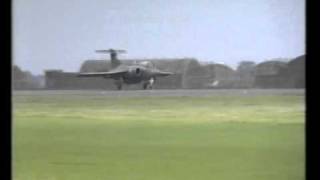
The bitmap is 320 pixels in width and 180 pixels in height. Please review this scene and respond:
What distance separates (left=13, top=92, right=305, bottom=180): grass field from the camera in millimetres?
1606

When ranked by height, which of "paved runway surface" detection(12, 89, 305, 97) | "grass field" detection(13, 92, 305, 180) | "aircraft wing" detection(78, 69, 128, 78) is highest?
"aircraft wing" detection(78, 69, 128, 78)

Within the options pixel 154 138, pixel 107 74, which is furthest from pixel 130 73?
pixel 154 138

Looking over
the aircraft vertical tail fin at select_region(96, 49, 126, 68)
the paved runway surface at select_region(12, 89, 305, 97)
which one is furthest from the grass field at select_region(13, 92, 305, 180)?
the aircraft vertical tail fin at select_region(96, 49, 126, 68)

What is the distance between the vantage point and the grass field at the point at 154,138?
1606mm

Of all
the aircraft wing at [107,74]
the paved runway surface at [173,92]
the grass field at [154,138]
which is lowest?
the grass field at [154,138]

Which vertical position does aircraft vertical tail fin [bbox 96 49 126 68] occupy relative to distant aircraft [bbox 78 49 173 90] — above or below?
above

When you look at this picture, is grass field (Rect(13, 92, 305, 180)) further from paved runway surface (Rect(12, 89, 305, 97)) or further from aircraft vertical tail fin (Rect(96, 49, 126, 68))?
aircraft vertical tail fin (Rect(96, 49, 126, 68))

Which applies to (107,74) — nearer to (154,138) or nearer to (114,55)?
(114,55)

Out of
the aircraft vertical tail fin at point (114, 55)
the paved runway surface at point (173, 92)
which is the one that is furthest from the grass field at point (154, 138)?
the aircraft vertical tail fin at point (114, 55)

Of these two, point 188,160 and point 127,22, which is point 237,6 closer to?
point 127,22

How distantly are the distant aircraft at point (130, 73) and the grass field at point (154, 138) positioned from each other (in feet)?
0.21

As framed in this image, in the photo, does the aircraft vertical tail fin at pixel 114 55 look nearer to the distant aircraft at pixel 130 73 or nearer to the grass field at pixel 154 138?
the distant aircraft at pixel 130 73

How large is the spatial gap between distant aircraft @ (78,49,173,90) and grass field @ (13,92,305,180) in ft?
0.21

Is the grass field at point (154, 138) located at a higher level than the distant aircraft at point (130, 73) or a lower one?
lower
